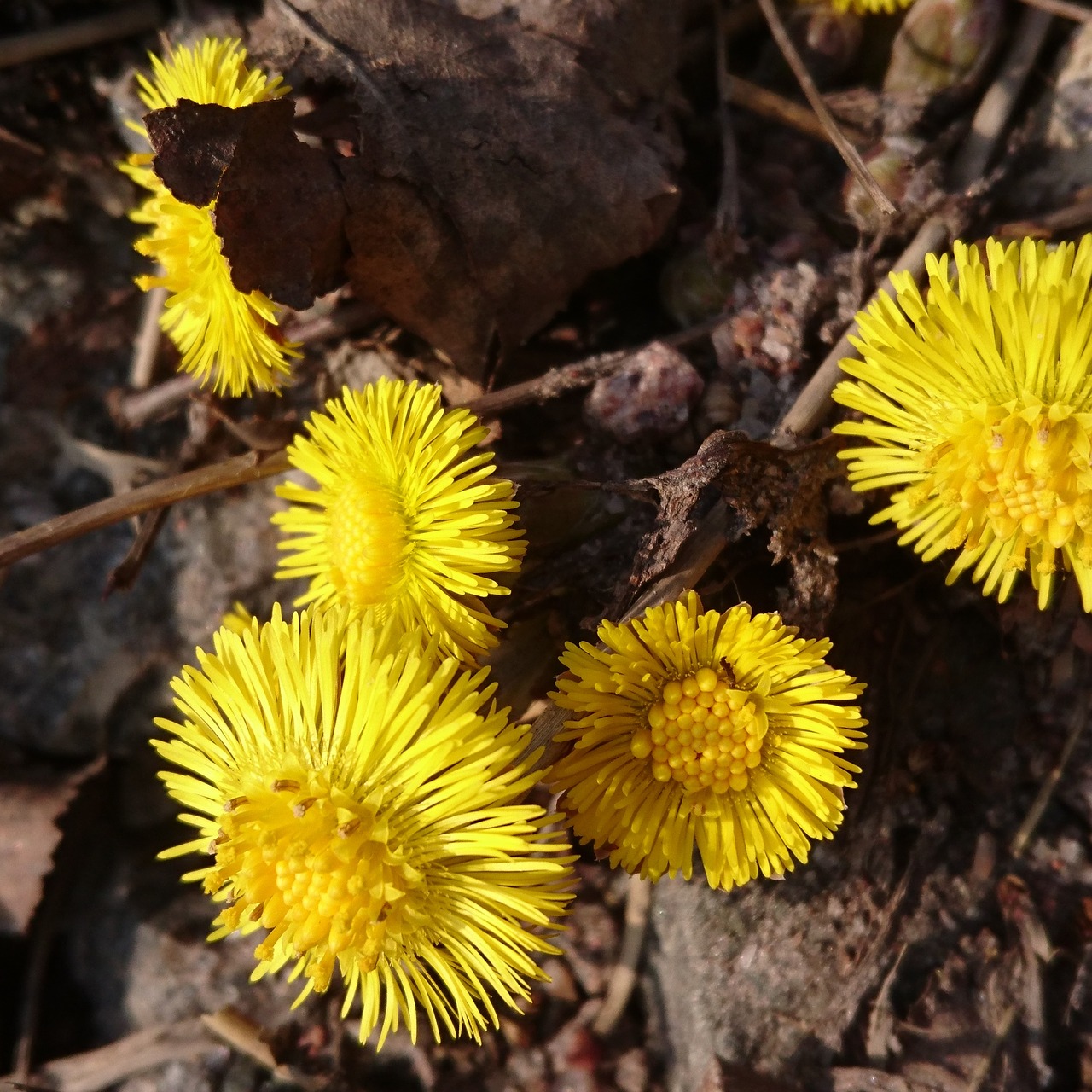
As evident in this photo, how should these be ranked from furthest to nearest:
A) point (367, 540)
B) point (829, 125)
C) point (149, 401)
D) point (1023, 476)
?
point (149, 401) → point (829, 125) → point (367, 540) → point (1023, 476)

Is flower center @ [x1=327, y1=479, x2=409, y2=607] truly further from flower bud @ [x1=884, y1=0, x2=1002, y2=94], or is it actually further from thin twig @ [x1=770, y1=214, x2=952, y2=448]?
flower bud @ [x1=884, y1=0, x2=1002, y2=94]

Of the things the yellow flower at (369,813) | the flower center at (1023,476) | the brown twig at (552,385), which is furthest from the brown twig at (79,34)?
the flower center at (1023,476)

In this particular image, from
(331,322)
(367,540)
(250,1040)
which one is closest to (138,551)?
(331,322)

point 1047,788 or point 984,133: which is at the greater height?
point 984,133

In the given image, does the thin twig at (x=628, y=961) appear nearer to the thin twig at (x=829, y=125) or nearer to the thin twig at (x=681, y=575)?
the thin twig at (x=681, y=575)

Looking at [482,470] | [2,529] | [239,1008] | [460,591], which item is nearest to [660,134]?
[482,470]

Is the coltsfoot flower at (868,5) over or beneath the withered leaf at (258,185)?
over

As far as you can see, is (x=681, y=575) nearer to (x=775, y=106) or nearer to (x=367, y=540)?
(x=367, y=540)
